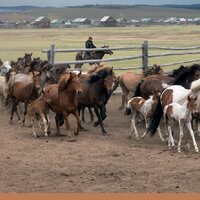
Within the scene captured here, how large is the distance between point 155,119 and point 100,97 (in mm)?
1892

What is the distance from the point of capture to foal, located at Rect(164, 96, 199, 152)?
10.3 metres

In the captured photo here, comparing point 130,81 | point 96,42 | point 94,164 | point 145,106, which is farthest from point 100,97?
point 96,42

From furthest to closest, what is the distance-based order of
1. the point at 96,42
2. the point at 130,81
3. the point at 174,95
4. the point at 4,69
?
1. the point at 96,42
2. the point at 4,69
3. the point at 130,81
4. the point at 174,95

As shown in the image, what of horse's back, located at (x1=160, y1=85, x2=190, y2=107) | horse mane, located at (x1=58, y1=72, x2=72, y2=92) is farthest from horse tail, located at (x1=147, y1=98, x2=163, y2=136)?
horse mane, located at (x1=58, y1=72, x2=72, y2=92)

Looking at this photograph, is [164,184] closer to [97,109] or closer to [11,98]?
[97,109]

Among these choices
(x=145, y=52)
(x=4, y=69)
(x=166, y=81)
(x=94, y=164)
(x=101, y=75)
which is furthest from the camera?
(x=145, y=52)

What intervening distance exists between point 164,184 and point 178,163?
1552 millimetres

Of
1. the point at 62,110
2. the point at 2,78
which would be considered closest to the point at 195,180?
the point at 62,110

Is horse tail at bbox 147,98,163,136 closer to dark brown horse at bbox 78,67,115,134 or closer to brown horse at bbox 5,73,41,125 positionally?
dark brown horse at bbox 78,67,115,134

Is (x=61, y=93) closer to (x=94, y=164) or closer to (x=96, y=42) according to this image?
(x=94, y=164)

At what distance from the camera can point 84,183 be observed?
8.12 metres

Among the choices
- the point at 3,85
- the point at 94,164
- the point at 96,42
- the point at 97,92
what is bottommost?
the point at 96,42

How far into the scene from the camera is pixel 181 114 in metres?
10.5

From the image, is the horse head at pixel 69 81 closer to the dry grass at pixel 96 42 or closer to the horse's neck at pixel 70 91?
the horse's neck at pixel 70 91
